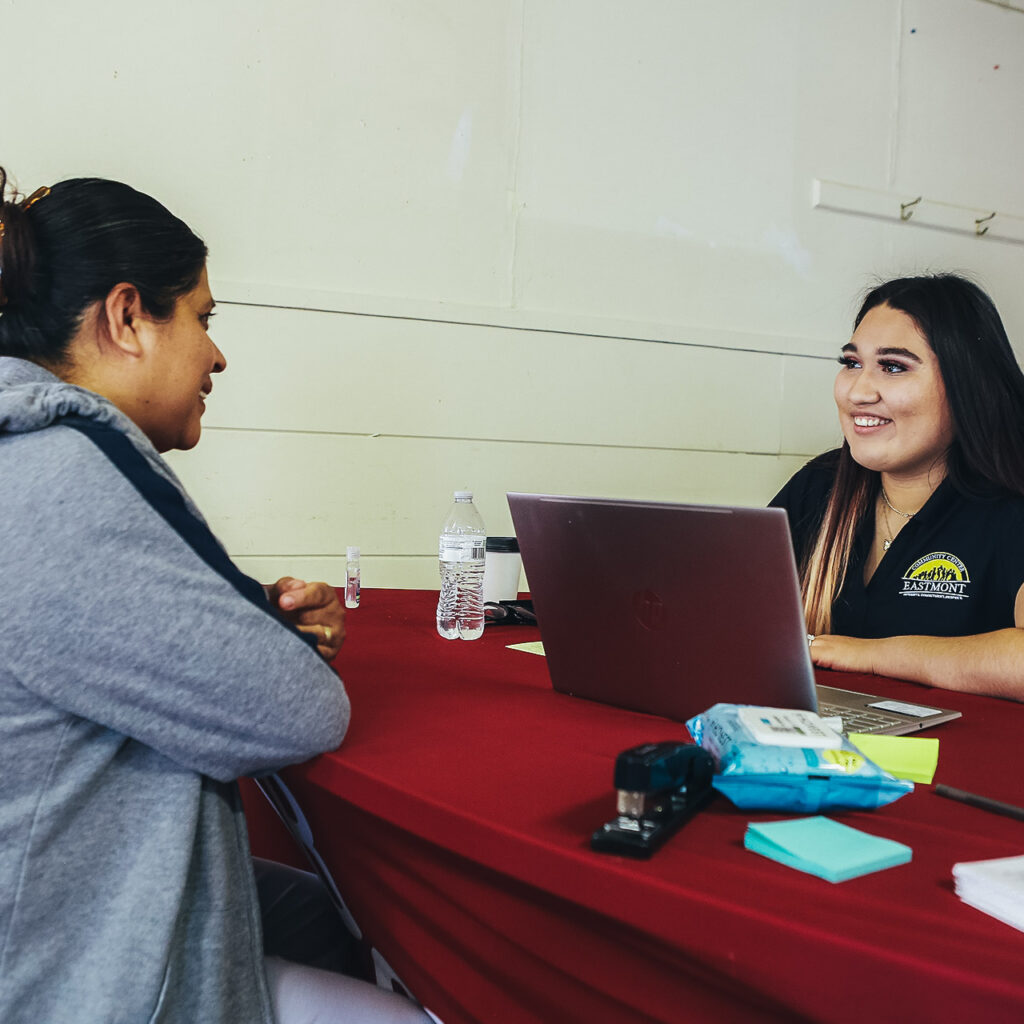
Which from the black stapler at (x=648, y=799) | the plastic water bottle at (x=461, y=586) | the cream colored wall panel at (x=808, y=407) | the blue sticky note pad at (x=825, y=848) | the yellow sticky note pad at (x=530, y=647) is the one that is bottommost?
the yellow sticky note pad at (x=530, y=647)

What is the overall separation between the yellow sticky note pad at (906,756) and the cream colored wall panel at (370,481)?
147cm

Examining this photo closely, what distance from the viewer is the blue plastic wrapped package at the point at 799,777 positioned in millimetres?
670

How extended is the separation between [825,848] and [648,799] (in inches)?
4.6

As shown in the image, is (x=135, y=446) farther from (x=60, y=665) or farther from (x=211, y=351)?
(x=211, y=351)

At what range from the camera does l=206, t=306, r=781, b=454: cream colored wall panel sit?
7.41 feet

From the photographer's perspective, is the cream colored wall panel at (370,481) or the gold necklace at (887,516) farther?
the cream colored wall panel at (370,481)

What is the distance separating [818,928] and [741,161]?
259cm

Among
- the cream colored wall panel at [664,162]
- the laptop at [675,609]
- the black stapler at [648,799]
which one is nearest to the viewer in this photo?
the black stapler at [648,799]

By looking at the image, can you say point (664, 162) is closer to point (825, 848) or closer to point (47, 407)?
point (47, 407)

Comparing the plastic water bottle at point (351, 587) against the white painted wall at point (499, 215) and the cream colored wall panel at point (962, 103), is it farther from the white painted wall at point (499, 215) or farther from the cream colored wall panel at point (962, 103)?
the cream colored wall panel at point (962, 103)

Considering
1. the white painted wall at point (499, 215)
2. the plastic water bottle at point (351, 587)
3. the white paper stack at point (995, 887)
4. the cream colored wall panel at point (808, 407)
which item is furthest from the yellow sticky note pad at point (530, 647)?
the cream colored wall panel at point (808, 407)

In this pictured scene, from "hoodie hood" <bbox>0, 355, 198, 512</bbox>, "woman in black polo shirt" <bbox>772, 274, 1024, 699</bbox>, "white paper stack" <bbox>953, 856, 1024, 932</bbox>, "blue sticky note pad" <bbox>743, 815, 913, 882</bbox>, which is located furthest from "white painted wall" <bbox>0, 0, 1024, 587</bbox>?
"white paper stack" <bbox>953, 856, 1024, 932</bbox>

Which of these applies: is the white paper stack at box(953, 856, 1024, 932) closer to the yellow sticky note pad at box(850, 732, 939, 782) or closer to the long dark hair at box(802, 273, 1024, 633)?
the yellow sticky note pad at box(850, 732, 939, 782)

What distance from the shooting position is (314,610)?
117 cm
